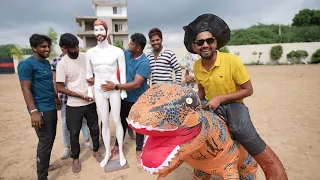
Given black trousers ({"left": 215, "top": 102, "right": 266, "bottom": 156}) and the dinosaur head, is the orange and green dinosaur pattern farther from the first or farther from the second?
black trousers ({"left": 215, "top": 102, "right": 266, "bottom": 156})

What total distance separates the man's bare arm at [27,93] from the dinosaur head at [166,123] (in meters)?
1.89

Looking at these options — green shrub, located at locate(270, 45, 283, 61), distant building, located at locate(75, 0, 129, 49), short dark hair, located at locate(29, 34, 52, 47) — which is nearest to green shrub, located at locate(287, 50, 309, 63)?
green shrub, located at locate(270, 45, 283, 61)

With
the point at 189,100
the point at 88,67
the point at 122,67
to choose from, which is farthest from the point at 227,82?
the point at 88,67

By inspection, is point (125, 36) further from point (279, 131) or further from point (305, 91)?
point (279, 131)

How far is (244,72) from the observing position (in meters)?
1.69

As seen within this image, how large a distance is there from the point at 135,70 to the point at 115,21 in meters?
36.4

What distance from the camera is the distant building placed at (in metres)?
36.1

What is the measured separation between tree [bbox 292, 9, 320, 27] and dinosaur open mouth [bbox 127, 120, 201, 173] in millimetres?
44536

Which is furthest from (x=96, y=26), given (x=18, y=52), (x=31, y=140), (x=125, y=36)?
(x=125, y=36)

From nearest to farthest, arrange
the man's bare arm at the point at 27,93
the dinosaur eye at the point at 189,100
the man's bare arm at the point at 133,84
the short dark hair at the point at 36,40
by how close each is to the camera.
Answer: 1. the dinosaur eye at the point at 189,100
2. the man's bare arm at the point at 27,93
3. the short dark hair at the point at 36,40
4. the man's bare arm at the point at 133,84

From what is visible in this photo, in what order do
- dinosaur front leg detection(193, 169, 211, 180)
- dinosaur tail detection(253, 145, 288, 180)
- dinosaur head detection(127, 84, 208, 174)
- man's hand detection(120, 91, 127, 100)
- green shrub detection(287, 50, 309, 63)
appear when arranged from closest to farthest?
dinosaur head detection(127, 84, 208, 174)
dinosaur tail detection(253, 145, 288, 180)
dinosaur front leg detection(193, 169, 211, 180)
man's hand detection(120, 91, 127, 100)
green shrub detection(287, 50, 309, 63)

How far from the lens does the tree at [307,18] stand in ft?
117

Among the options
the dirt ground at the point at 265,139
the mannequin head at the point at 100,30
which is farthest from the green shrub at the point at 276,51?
the mannequin head at the point at 100,30

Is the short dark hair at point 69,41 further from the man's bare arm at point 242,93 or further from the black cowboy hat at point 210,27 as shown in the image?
the man's bare arm at point 242,93
